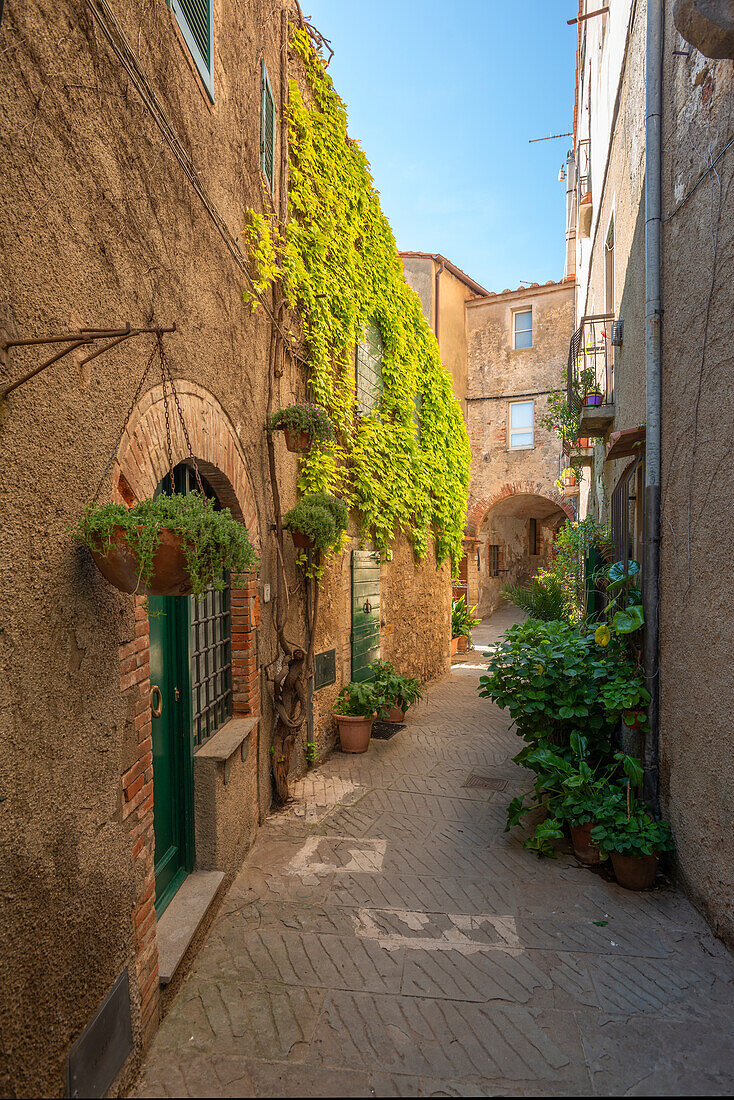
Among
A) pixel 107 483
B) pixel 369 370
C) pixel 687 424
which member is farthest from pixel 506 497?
pixel 107 483

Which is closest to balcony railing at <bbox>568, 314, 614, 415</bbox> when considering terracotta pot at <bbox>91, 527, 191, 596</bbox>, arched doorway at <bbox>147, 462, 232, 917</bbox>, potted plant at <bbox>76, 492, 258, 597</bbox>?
arched doorway at <bbox>147, 462, 232, 917</bbox>

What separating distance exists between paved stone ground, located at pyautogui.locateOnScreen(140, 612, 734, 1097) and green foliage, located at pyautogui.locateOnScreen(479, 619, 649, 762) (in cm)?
87

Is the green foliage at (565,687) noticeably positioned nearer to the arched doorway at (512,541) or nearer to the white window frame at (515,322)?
the arched doorway at (512,541)

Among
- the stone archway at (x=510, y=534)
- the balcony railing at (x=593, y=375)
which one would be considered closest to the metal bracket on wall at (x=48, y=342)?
the balcony railing at (x=593, y=375)

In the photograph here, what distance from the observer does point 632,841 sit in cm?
367

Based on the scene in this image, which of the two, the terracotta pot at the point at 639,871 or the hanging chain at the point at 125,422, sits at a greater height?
the hanging chain at the point at 125,422

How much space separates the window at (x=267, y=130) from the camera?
4.56 m

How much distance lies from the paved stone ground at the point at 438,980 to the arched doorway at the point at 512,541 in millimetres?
12265

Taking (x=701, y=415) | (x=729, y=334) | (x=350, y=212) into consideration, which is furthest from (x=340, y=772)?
(x=350, y=212)

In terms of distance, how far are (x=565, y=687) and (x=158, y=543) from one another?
10.9 feet

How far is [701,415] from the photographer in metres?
3.51

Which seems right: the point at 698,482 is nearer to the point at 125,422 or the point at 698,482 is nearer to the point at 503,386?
the point at 125,422

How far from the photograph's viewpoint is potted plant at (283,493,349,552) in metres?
4.90

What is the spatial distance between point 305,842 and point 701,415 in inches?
146
